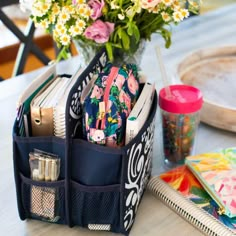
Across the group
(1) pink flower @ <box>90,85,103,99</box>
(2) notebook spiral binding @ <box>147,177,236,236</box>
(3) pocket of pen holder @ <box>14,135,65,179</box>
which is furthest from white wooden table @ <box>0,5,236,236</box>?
(1) pink flower @ <box>90,85,103,99</box>

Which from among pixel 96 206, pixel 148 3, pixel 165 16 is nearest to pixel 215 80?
pixel 165 16

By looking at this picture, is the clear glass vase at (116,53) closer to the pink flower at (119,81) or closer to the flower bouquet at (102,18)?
the flower bouquet at (102,18)

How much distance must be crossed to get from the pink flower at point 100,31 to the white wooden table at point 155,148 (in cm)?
23

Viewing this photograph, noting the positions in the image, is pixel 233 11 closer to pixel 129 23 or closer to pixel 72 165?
pixel 129 23

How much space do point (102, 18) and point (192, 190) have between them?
412mm

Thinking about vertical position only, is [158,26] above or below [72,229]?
above

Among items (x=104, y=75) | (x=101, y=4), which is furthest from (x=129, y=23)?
(x=104, y=75)

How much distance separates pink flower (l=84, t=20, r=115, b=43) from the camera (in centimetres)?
85

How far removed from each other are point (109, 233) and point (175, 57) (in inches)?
31.4

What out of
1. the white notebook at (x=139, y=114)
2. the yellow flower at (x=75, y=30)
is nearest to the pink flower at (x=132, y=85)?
the white notebook at (x=139, y=114)

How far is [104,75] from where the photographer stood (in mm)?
653

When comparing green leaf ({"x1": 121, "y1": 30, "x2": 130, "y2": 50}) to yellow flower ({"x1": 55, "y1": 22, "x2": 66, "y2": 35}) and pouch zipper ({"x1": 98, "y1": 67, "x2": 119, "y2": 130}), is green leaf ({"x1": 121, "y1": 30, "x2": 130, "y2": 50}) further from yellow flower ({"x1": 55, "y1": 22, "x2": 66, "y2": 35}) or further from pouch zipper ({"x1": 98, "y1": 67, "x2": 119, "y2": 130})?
pouch zipper ({"x1": 98, "y1": 67, "x2": 119, "y2": 130})

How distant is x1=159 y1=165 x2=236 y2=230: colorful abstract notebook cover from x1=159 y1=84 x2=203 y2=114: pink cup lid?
0.37 feet

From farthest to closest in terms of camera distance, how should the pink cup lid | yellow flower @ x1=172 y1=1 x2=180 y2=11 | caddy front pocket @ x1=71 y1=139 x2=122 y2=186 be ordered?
yellow flower @ x1=172 y1=1 x2=180 y2=11 → the pink cup lid → caddy front pocket @ x1=71 y1=139 x2=122 y2=186
